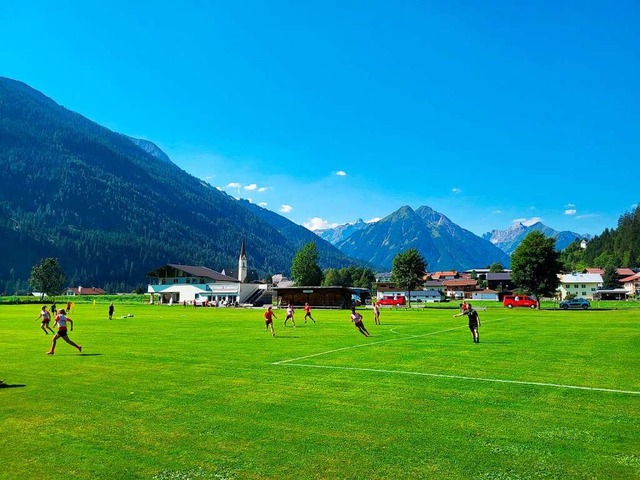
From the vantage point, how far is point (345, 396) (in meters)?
13.8

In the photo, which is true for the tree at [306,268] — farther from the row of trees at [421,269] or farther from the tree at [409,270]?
the tree at [409,270]

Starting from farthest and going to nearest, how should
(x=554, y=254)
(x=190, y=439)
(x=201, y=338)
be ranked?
(x=554, y=254), (x=201, y=338), (x=190, y=439)

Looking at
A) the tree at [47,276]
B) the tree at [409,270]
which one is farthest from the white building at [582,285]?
the tree at [47,276]

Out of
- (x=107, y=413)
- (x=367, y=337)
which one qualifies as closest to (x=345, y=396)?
(x=107, y=413)

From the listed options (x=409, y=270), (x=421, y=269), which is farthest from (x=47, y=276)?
(x=421, y=269)

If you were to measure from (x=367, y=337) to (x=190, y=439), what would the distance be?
2194 centimetres

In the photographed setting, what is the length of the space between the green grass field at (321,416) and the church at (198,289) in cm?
8709

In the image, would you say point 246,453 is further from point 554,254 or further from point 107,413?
point 554,254

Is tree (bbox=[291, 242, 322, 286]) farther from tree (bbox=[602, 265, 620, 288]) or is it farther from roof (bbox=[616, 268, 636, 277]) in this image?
roof (bbox=[616, 268, 636, 277])

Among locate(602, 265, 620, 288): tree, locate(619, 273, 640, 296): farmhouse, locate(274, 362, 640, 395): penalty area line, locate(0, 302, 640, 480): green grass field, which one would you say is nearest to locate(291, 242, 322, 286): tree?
locate(602, 265, 620, 288): tree

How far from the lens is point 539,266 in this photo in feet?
263

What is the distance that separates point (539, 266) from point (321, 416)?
7720 centimetres

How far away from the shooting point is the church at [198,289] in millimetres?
109125

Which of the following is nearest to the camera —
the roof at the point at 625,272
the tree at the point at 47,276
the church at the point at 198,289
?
the church at the point at 198,289
